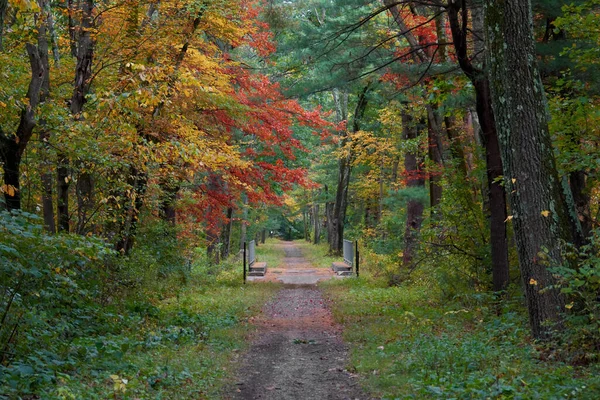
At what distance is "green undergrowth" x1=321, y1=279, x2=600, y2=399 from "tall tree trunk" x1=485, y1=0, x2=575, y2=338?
→ 0.88 m

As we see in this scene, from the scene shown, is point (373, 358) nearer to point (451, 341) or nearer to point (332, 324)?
point (451, 341)

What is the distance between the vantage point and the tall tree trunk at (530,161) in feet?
24.7

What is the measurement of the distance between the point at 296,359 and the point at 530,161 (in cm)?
480

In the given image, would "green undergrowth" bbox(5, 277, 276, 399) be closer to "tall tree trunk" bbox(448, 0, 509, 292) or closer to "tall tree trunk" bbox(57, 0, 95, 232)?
"tall tree trunk" bbox(57, 0, 95, 232)

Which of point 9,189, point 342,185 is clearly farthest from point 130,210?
point 342,185

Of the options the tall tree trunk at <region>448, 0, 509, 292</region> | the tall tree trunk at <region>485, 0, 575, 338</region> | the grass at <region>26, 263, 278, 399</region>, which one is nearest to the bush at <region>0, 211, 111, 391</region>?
the grass at <region>26, 263, 278, 399</region>

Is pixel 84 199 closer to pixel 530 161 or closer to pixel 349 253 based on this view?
pixel 530 161

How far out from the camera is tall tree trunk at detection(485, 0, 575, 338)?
754 cm

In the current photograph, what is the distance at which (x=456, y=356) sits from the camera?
24.7 ft

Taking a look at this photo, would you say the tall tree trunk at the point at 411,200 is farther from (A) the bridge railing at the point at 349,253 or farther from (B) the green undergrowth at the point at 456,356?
(B) the green undergrowth at the point at 456,356

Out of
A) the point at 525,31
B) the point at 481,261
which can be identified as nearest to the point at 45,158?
the point at 525,31

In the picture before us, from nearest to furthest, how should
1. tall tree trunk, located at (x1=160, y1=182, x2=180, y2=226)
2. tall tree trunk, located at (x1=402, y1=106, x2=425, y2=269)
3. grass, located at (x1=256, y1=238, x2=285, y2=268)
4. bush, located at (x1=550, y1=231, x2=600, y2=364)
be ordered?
1. bush, located at (x1=550, y1=231, x2=600, y2=364)
2. tall tree trunk, located at (x1=160, y1=182, x2=180, y2=226)
3. tall tree trunk, located at (x1=402, y1=106, x2=425, y2=269)
4. grass, located at (x1=256, y1=238, x2=285, y2=268)

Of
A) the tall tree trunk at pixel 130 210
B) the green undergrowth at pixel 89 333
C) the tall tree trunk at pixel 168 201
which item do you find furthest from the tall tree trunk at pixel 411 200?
the tall tree trunk at pixel 130 210

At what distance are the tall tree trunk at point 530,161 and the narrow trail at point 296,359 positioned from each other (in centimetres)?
286
